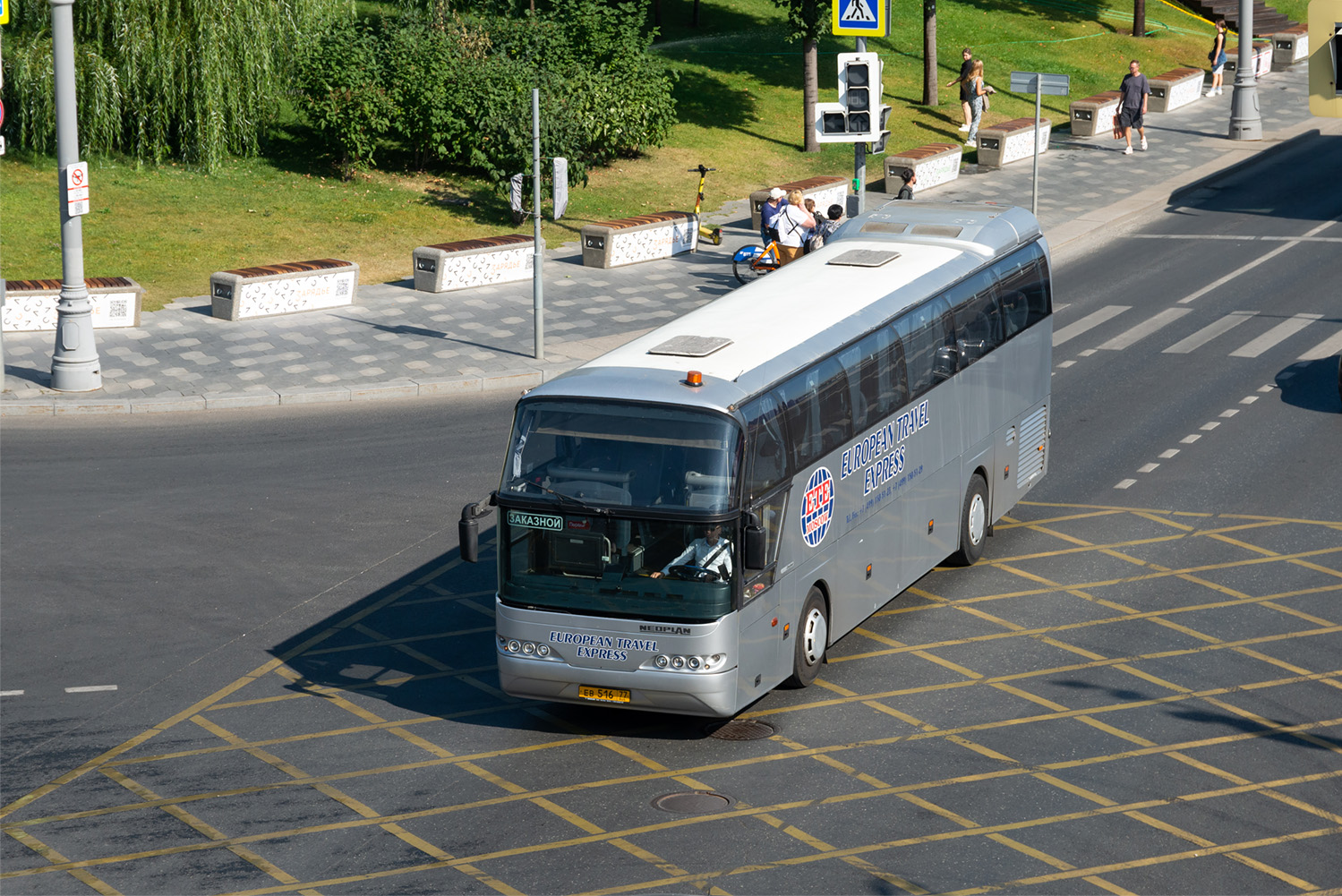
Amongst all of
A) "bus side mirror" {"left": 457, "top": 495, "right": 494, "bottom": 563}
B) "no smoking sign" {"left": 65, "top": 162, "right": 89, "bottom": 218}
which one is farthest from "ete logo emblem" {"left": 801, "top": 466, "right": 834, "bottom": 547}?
"no smoking sign" {"left": 65, "top": 162, "right": 89, "bottom": 218}

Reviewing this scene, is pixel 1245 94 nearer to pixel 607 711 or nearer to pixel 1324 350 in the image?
pixel 1324 350

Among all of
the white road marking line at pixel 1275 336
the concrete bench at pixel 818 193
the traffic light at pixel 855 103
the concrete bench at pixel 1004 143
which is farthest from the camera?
the concrete bench at pixel 1004 143

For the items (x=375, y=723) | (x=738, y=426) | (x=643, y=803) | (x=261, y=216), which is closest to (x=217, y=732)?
(x=375, y=723)

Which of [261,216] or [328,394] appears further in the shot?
[261,216]

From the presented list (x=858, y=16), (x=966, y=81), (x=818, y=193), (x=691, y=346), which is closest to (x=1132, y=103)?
(x=966, y=81)

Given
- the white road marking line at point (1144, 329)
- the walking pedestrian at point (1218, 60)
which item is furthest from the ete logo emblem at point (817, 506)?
the walking pedestrian at point (1218, 60)

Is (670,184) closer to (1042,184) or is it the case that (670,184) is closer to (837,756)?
(1042,184)

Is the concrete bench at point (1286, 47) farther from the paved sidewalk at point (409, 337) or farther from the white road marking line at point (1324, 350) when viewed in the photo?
the white road marking line at point (1324, 350)

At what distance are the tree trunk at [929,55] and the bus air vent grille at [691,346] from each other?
31.1 meters

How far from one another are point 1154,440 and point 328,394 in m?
10.8

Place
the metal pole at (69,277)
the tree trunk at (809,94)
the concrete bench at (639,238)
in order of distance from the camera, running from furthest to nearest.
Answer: the tree trunk at (809,94), the concrete bench at (639,238), the metal pole at (69,277)

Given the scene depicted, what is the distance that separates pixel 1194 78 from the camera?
44.0 m

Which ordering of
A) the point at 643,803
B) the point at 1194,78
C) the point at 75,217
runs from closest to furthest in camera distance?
the point at 643,803 → the point at 75,217 → the point at 1194,78

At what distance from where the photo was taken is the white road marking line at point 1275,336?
22703 mm
